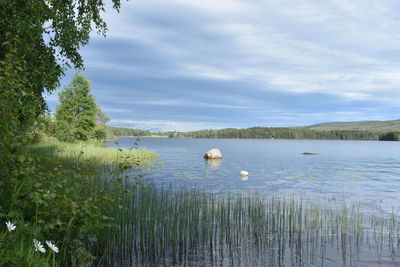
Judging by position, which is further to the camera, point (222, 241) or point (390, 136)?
point (390, 136)

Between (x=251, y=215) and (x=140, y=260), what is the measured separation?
3.74 meters

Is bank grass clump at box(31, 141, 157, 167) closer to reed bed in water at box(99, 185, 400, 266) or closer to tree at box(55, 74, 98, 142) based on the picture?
reed bed in water at box(99, 185, 400, 266)

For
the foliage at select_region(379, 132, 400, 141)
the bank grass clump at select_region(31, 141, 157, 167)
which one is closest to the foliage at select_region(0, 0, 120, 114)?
the bank grass clump at select_region(31, 141, 157, 167)

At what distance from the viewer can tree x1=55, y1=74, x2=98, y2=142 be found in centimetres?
5312

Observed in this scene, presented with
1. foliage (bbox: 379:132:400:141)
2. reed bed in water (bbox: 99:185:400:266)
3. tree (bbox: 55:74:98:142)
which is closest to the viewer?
reed bed in water (bbox: 99:185:400:266)

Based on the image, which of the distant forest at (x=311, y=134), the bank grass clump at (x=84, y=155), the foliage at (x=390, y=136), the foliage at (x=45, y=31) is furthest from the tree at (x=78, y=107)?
the foliage at (x=390, y=136)

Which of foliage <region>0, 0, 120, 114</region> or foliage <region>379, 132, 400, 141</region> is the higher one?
foliage <region>0, 0, 120, 114</region>

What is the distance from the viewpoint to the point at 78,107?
54281 mm

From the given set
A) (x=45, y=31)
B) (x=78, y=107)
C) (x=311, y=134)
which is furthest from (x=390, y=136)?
(x=45, y=31)

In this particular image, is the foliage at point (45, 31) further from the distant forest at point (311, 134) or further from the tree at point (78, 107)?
the distant forest at point (311, 134)

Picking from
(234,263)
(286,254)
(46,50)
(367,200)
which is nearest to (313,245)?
(286,254)

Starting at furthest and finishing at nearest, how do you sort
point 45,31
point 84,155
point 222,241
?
point 84,155 → point 45,31 → point 222,241

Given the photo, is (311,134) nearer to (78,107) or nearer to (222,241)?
(78,107)

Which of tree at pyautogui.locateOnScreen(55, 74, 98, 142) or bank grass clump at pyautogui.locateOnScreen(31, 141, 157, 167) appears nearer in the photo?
bank grass clump at pyautogui.locateOnScreen(31, 141, 157, 167)
